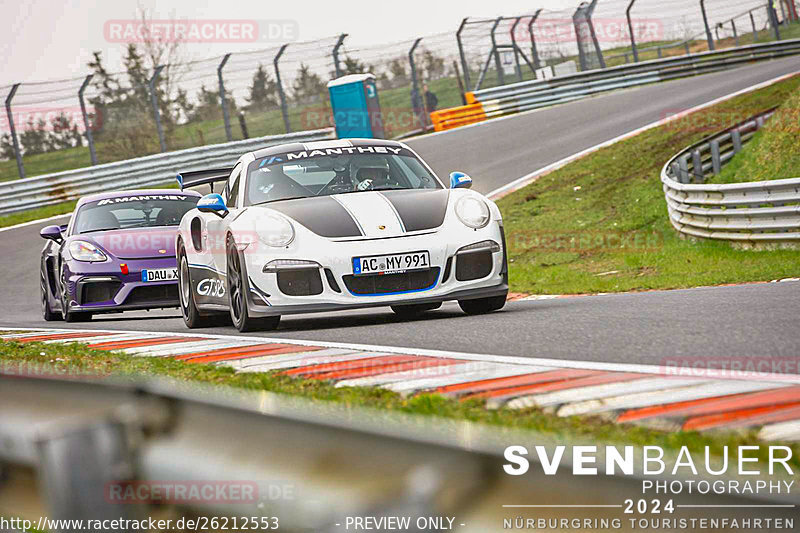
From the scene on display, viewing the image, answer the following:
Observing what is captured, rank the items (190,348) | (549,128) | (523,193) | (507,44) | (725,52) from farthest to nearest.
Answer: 1. (725,52)
2. (507,44)
3. (549,128)
4. (523,193)
5. (190,348)

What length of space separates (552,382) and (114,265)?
780 cm

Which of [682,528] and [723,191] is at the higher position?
[682,528]

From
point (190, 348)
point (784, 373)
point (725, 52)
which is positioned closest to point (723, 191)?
point (190, 348)

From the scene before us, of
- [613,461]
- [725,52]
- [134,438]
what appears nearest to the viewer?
[613,461]

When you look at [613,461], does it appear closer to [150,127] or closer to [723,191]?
[723,191]

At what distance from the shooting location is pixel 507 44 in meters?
33.4

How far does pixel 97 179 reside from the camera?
86.8ft

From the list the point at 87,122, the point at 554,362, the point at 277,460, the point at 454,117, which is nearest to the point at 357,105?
the point at 454,117

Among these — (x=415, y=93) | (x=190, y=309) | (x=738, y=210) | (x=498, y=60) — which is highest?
(x=498, y=60)

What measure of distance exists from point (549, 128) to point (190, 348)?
2151cm

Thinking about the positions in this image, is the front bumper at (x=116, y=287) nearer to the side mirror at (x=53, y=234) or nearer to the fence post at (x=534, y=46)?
the side mirror at (x=53, y=234)

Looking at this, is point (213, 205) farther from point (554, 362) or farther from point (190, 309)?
point (554, 362)

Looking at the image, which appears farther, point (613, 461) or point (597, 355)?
point (597, 355)

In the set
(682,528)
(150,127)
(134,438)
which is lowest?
(682,528)
